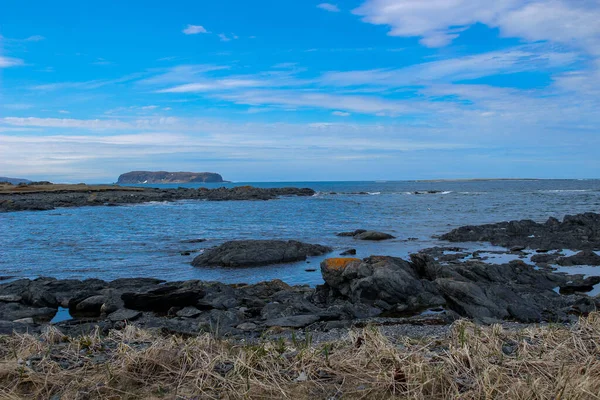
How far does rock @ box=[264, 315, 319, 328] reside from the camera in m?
9.70

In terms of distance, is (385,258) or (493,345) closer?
(493,345)

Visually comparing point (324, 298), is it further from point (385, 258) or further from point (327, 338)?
point (327, 338)

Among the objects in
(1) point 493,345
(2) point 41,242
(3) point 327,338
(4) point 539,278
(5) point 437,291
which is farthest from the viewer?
(2) point 41,242

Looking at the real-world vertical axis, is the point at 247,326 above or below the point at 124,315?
above

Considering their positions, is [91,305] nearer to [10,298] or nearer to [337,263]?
[10,298]

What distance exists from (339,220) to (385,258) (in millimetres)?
24937

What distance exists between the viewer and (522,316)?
10.5 m

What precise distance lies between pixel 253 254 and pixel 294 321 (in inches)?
420

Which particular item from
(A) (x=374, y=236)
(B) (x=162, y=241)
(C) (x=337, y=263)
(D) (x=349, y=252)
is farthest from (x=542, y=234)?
(B) (x=162, y=241)

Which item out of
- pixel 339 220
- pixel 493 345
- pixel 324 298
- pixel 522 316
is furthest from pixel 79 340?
pixel 339 220

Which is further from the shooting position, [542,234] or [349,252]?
[542,234]

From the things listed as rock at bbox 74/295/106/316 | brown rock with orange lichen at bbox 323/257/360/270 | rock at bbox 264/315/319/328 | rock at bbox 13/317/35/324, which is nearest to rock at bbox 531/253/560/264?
brown rock with orange lichen at bbox 323/257/360/270

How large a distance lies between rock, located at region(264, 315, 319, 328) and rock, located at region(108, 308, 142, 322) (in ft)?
10.7

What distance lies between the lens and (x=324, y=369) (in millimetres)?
4953
